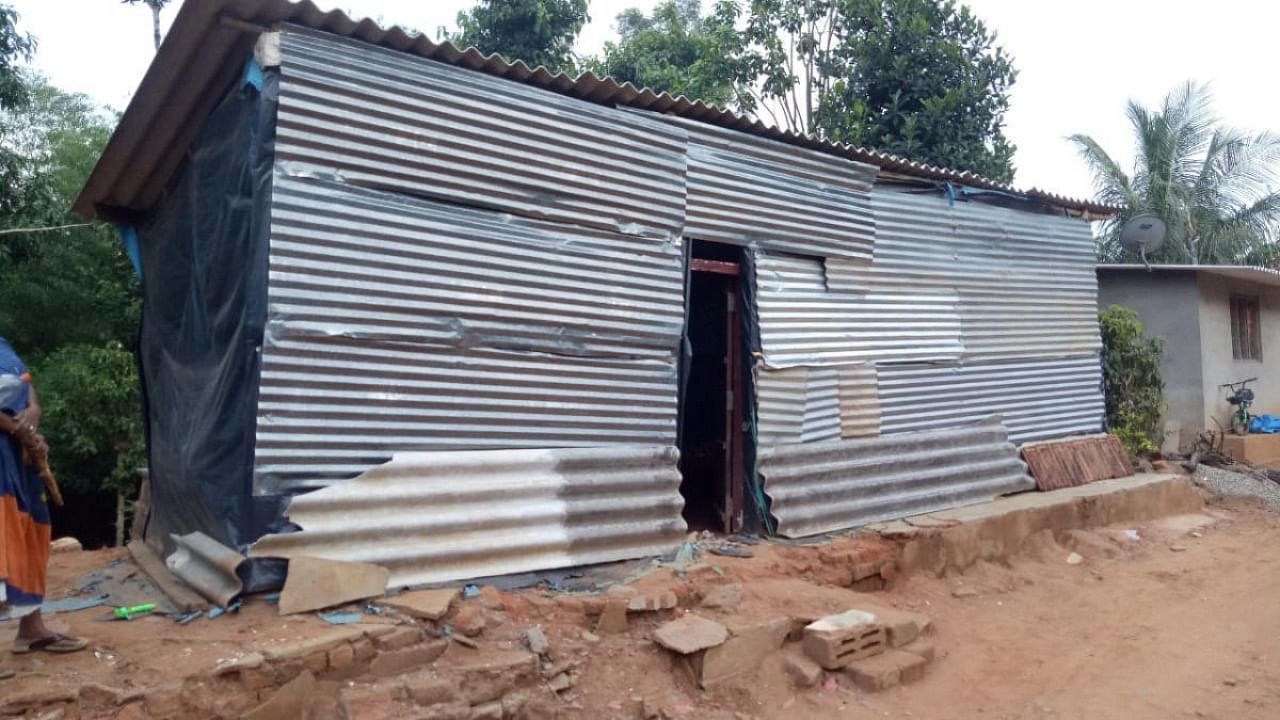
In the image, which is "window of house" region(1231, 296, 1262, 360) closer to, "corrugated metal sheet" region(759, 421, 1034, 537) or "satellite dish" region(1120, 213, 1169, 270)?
"satellite dish" region(1120, 213, 1169, 270)

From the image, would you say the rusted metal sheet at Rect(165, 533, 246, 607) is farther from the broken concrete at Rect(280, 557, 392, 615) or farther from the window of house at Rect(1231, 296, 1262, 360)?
the window of house at Rect(1231, 296, 1262, 360)

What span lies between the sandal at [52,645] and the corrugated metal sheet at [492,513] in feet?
2.64

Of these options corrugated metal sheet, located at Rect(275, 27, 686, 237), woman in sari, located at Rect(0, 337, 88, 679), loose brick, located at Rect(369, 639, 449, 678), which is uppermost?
corrugated metal sheet, located at Rect(275, 27, 686, 237)

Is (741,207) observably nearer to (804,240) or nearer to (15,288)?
(804,240)

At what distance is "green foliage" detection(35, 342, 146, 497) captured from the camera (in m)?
11.5

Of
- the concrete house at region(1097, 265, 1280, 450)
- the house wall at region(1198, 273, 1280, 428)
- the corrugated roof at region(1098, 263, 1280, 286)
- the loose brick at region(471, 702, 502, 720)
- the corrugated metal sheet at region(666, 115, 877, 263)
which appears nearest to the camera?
the loose brick at region(471, 702, 502, 720)

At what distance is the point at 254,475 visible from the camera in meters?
4.17

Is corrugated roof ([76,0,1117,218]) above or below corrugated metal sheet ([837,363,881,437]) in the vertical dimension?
above

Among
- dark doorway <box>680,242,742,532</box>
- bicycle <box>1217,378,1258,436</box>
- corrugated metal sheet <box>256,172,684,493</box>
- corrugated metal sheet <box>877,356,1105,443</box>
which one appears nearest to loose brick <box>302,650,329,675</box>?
corrugated metal sheet <box>256,172,684,493</box>

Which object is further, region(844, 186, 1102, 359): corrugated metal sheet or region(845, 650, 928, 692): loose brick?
region(844, 186, 1102, 359): corrugated metal sheet

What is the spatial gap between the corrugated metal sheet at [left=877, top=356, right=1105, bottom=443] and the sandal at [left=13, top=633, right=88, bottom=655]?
5884mm

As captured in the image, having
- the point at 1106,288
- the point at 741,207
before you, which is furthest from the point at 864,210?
the point at 1106,288

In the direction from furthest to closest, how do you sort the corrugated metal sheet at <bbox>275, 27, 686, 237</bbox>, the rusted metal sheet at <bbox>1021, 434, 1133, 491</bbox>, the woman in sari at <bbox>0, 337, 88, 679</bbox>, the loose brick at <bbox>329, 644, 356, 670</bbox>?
the rusted metal sheet at <bbox>1021, 434, 1133, 491</bbox> < the corrugated metal sheet at <bbox>275, 27, 686, 237</bbox> < the loose brick at <bbox>329, 644, 356, 670</bbox> < the woman in sari at <bbox>0, 337, 88, 679</bbox>

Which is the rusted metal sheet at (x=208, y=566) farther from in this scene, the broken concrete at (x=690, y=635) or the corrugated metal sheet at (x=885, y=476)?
the corrugated metal sheet at (x=885, y=476)
